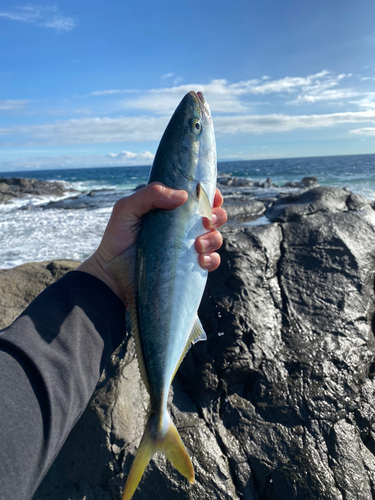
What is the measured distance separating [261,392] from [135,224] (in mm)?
2115

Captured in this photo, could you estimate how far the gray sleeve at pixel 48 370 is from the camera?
121 centimetres

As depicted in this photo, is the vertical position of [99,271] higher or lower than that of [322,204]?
lower

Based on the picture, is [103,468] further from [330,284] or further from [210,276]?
[330,284]

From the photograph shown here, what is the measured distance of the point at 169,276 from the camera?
1821 mm

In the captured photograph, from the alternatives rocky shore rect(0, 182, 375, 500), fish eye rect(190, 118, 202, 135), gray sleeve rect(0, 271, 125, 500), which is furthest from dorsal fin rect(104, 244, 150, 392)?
rocky shore rect(0, 182, 375, 500)

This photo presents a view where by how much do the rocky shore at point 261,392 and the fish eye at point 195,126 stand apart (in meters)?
2.20

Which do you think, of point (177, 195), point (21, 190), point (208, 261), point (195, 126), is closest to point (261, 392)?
point (208, 261)

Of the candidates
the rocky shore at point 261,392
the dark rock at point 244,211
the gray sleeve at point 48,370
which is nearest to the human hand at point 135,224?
the gray sleeve at point 48,370

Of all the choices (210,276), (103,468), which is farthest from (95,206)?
(103,468)

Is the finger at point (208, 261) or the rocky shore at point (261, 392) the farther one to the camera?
the rocky shore at point (261, 392)

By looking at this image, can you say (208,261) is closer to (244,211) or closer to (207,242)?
(207,242)

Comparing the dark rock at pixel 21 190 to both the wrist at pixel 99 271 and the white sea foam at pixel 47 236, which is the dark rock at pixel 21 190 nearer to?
the white sea foam at pixel 47 236

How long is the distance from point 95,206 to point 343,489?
19.4 metres

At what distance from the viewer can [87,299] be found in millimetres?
1969
